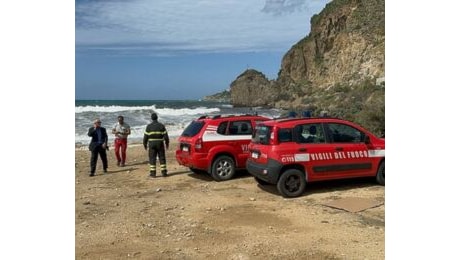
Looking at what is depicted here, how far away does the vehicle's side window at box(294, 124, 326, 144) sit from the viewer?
350 inches

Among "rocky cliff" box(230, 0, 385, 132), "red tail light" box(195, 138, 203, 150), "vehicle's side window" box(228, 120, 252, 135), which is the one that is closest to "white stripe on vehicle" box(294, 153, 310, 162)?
"vehicle's side window" box(228, 120, 252, 135)

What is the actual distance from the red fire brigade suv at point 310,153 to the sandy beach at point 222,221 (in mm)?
366

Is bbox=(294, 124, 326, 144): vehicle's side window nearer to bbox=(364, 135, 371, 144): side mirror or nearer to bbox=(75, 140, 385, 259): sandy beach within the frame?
bbox=(364, 135, 371, 144): side mirror

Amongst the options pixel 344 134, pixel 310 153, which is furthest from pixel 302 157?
pixel 344 134

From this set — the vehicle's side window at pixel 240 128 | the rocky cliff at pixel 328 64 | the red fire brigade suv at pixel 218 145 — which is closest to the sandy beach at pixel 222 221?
the red fire brigade suv at pixel 218 145

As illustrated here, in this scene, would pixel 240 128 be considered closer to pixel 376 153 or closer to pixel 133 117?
pixel 376 153

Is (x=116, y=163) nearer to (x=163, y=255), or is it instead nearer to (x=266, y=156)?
(x=266, y=156)

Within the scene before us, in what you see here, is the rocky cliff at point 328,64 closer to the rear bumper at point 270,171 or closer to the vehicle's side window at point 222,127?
the vehicle's side window at point 222,127

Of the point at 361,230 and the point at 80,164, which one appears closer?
the point at 361,230

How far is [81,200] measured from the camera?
9.13 meters

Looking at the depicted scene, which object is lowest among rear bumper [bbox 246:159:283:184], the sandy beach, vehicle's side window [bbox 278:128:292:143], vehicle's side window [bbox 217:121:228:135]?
the sandy beach

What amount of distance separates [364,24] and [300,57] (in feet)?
77.1

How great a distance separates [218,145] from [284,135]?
2.25 metres
